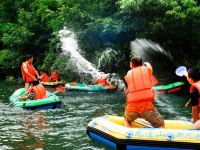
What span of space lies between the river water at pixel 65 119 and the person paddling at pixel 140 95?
1067mm

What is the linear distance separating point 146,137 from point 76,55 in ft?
47.5

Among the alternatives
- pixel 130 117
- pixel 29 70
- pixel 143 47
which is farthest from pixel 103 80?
pixel 130 117

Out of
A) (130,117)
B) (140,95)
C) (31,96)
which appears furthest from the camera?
(31,96)

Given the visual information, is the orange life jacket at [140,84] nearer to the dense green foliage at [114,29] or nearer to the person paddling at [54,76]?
the dense green foliage at [114,29]

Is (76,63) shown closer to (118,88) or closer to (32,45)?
(118,88)

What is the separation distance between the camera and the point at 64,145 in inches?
353

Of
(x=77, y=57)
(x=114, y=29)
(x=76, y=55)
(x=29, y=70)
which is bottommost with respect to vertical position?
(x=29, y=70)

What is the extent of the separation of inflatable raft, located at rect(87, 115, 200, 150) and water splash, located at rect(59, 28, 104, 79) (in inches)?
499

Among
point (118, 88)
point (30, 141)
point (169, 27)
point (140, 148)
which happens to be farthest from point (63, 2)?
point (140, 148)

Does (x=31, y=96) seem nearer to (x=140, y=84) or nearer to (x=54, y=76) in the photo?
(x=140, y=84)

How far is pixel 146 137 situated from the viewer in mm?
7734

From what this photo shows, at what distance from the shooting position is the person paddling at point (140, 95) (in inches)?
321

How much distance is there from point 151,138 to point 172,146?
386mm

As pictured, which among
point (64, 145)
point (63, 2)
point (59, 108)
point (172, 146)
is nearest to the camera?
point (172, 146)
